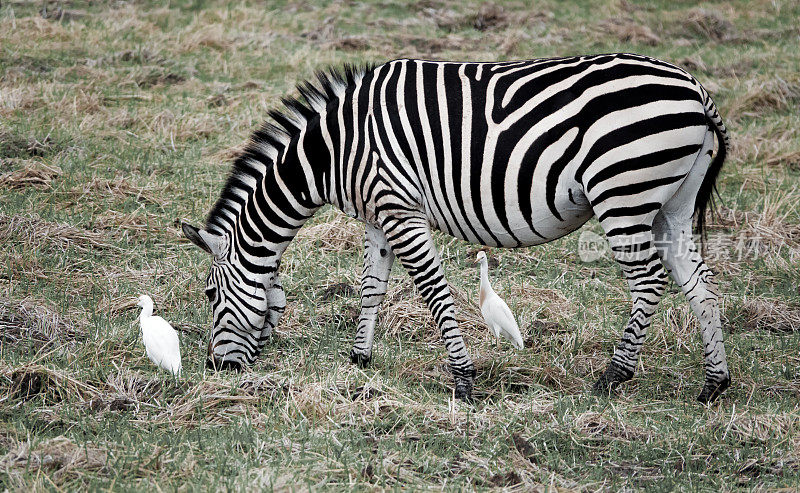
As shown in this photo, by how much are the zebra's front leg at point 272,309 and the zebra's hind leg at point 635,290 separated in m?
2.19

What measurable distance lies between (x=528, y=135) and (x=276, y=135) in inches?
69.1

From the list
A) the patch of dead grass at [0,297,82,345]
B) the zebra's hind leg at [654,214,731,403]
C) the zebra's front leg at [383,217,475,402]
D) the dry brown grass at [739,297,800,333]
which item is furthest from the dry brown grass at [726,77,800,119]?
the patch of dead grass at [0,297,82,345]

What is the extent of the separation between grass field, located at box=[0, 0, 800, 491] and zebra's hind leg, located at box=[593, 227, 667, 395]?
147 millimetres

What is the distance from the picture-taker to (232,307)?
5.58 metres

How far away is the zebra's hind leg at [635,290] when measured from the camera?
5004 millimetres

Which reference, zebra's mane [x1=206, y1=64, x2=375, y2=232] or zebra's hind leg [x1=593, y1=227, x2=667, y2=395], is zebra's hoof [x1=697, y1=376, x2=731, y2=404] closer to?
zebra's hind leg [x1=593, y1=227, x2=667, y2=395]

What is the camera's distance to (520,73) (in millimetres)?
5207

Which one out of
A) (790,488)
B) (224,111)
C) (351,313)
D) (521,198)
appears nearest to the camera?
(790,488)

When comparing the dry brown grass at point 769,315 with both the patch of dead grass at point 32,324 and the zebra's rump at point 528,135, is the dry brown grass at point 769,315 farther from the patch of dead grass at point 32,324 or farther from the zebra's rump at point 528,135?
the patch of dead grass at point 32,324

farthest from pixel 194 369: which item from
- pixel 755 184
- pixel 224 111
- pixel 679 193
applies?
pixel 755 184

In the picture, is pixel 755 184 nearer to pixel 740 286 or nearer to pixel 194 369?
pixel 740 286

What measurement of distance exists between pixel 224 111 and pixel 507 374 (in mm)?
6239

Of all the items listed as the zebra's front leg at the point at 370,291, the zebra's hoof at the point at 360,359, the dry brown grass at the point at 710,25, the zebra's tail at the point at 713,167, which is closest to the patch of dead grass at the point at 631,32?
A: the dry brown grass at the point at 710,25

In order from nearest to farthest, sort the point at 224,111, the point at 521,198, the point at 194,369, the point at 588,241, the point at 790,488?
the point at 790,488
the point at 521,198
the point at 194,369
the point at 588,241
the point at 224,111
